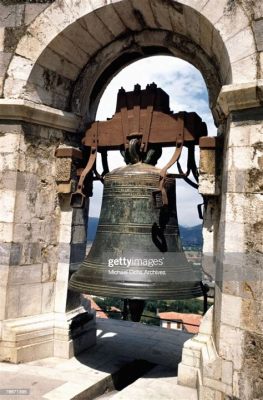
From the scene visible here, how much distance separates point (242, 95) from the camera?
9.80 ft

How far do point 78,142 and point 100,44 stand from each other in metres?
1.09

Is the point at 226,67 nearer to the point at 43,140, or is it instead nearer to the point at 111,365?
the point at 43,140

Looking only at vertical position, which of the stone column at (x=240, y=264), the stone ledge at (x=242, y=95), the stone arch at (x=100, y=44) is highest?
the stone arch at (x=100, y=44)

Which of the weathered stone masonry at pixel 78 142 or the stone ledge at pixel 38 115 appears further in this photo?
the stone ledge at pixel 38 115

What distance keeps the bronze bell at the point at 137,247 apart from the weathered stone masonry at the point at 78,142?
34 cm

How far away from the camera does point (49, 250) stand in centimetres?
435

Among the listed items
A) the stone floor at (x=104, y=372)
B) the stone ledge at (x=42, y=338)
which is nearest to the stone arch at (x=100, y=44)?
the stone ledge at (x=42, y=338)

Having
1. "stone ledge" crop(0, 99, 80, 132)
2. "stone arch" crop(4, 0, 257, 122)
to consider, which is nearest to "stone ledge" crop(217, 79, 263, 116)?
"stone arch" crop(4, 0, 257, 122)

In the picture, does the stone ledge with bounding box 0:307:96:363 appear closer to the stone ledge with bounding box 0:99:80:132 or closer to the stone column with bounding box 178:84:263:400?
the stone column with bounding box 178:84:263:400

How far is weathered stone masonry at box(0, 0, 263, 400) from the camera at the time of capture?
297 cm

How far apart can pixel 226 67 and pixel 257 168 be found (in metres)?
0.97

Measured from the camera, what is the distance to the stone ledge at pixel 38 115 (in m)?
3.95

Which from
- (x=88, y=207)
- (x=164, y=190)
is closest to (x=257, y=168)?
(x=164, y=190)

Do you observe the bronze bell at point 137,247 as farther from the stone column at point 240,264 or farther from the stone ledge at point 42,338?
the stone ledge at point 42,338
